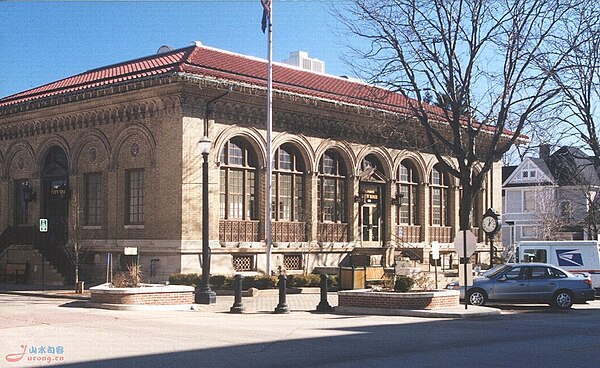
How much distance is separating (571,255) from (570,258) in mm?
127

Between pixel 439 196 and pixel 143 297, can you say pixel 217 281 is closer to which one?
pixel 143 297

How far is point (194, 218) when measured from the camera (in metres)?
33.8

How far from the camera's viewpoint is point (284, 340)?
16.5 meters

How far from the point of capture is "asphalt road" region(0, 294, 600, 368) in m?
13.5

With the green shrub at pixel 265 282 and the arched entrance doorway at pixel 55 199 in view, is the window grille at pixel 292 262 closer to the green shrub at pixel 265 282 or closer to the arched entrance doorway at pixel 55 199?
the green shrub at pixel 265 282

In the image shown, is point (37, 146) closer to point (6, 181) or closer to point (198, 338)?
point (6, 181)

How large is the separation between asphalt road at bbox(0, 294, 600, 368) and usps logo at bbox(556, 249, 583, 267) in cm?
902

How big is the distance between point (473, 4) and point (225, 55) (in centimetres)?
1451

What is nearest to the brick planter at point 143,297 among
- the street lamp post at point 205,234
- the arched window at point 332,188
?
the street lamp post at point 205,234

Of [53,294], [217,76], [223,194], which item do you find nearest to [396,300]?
[223,194]

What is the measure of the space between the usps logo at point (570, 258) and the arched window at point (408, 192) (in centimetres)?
1170

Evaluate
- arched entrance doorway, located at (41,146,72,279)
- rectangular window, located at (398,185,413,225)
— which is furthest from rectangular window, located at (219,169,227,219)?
rectangular window, located at (398,185,413,225)

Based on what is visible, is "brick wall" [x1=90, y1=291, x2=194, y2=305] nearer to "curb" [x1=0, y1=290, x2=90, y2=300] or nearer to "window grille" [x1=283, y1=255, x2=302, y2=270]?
"curb" [x1=0, y1=290, x2=90, y2=300]

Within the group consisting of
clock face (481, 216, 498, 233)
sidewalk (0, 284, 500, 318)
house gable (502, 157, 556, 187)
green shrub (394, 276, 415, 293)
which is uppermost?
house gable (502, 157, 556, 187)
